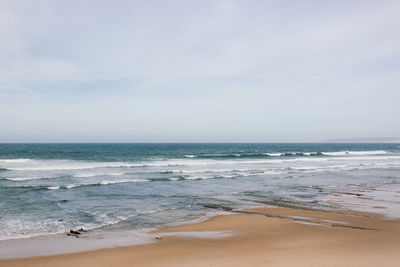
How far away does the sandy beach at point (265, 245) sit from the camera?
22.5 feet

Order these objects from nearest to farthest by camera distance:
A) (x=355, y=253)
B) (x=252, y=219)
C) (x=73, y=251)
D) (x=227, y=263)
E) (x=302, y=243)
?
(x=227, y=263)
(x=355, y=253)
(x=73, y=251)
(x=302, y=243)
(x=252, y=219)

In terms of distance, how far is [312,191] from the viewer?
18.3 m

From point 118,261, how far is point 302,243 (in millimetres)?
4722

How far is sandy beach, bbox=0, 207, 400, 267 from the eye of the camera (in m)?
6.86

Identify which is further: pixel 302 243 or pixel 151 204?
pixel 151 204

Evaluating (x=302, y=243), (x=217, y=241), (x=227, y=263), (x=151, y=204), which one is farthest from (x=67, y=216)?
(x=302, y=243)

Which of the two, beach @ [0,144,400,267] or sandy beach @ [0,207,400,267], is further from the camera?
beach @ [0,144,400,267]

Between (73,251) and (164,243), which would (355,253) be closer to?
(164,243)

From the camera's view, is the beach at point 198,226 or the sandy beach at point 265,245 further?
the beach at point 198,226

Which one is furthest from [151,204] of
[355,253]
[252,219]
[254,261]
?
[355,253]

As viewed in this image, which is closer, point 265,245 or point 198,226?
point 265,245

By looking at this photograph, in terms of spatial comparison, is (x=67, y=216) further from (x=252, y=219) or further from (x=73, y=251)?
(x=252, y=219)

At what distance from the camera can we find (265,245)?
8.38 meters

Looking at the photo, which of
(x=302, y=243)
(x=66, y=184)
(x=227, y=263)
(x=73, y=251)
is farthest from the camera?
(x=66, y=184)
